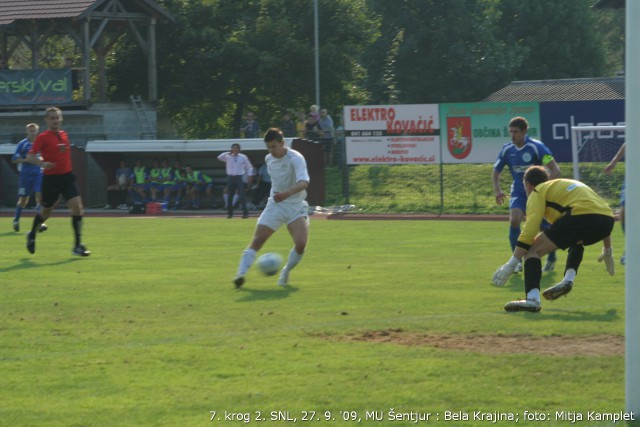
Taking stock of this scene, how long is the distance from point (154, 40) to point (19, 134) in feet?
20.3

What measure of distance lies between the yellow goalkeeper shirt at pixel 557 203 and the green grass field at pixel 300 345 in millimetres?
866

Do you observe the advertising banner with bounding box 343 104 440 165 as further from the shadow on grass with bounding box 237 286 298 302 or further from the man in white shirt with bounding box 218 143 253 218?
the shadow on grass with bounding box 237 286 298 302

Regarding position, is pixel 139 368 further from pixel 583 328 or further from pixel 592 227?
pixel 592 227

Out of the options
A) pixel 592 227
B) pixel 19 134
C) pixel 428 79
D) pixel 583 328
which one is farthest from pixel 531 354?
pixel 428 79

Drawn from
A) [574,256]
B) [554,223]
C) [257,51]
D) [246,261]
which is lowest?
[246,261]

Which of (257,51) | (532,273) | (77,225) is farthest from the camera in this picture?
(257,51)

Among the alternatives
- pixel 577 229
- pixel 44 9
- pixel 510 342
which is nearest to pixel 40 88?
pixel 44 9

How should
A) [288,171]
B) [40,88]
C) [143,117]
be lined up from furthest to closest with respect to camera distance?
[143,117]
[40,88]
[288,171]

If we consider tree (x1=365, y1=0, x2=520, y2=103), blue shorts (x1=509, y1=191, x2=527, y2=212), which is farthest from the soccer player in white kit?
tree (x1=365, y1=0, x2=520, y2=103)

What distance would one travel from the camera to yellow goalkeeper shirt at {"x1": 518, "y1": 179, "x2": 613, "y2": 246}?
1017 centimetres

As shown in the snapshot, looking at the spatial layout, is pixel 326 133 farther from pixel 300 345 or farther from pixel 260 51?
pixel 300 345

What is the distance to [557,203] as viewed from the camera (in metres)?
10.3

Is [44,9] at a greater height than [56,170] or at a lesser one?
greater

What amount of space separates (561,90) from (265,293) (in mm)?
37898
